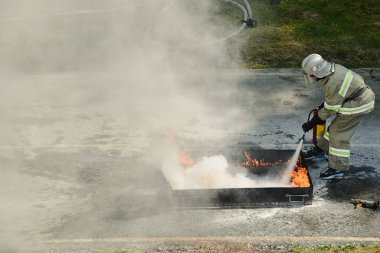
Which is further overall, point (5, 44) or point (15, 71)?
point (5, 44)

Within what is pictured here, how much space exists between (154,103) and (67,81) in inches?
82.2

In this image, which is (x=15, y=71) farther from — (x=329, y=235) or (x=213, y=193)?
(x=329, y=235)

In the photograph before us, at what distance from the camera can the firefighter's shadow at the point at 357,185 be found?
6.34m

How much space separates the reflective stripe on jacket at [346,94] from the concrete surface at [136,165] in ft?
3.47

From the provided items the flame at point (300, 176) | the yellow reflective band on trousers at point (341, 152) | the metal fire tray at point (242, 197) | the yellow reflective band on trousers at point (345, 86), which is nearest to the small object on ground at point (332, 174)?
the yellow reflective band on trousers at point (341, 152)

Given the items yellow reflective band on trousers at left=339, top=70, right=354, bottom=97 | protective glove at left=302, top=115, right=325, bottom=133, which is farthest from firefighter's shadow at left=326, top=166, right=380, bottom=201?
yellow reflective band on trousers at left=339, top=70, right=354, bottom=97

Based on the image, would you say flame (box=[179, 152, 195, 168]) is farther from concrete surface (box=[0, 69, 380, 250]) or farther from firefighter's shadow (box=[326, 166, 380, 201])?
firefighter's shadow (box=[326, 166, 380, 201])

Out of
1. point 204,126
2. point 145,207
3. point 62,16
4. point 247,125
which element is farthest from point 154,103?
point 145,207

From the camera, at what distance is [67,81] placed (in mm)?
9648

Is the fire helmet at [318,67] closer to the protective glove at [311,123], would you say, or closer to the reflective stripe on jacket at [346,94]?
the reflective stripe on jacket at [346,94]

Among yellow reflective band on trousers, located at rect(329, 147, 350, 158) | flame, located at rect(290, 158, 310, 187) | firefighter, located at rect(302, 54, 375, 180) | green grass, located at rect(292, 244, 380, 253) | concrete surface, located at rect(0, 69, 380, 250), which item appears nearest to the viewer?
green grass, located at rect(292, 244, 380, 253)

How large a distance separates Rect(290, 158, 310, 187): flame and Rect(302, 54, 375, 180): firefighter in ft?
1.39

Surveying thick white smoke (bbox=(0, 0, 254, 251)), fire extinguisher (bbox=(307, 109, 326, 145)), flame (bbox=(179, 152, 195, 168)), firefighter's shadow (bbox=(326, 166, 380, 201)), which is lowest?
thick white smoke (bbox=(0, 0, 254, 251))

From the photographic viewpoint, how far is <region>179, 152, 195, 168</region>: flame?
669 cm
